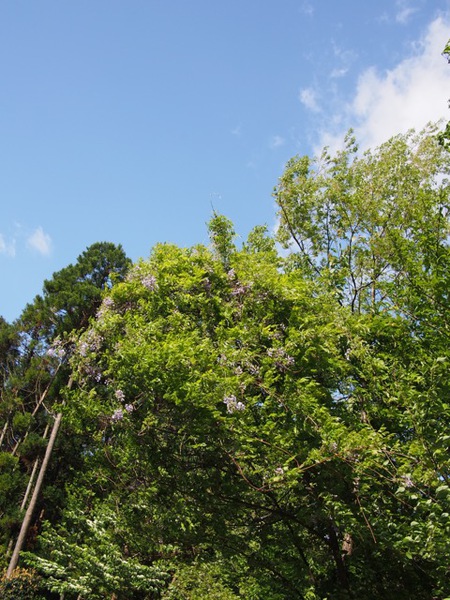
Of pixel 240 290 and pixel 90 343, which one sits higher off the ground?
pixel 240 290

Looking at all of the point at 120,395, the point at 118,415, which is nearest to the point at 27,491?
the point at 118,415

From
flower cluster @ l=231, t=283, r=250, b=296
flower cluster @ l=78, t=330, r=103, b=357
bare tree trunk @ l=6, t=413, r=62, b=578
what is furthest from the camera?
bare tree trunk @ l=6, t=413, r=62, b=578

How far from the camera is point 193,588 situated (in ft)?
41.7

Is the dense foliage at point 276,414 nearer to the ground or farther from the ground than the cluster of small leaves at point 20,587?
farther from the ground


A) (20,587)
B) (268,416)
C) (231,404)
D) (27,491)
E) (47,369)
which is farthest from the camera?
(47,369)

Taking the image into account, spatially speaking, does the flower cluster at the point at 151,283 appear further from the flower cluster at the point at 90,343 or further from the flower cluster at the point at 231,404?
the flower cluster at the point at 231,404

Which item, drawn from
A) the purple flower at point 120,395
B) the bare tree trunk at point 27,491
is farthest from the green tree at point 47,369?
the purple flower at point 120,395

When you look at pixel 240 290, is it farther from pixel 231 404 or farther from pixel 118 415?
pixel 118 415

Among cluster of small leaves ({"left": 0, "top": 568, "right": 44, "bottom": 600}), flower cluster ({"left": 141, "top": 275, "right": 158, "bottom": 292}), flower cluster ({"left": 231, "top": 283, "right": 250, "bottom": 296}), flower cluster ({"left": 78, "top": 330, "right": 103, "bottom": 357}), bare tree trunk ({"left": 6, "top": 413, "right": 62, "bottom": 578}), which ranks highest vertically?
flower cluster ({"left": 231, "top": 283, "right": 250, "bottom": 296})

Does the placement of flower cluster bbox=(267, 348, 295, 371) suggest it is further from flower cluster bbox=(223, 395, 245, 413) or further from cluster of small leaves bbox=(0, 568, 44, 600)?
cluster of small leaves bbox=(0, 568, 44, 600)

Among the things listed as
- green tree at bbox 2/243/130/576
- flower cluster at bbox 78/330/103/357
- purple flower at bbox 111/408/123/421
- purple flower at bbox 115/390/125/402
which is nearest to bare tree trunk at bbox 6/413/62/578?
green tree at bbox 2/243/130/576

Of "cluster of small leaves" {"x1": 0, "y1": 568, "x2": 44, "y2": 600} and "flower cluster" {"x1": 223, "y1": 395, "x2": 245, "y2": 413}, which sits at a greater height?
"flower cluster" {"x1": 223, "y1": 395, "x2": 245, "y2": 413}

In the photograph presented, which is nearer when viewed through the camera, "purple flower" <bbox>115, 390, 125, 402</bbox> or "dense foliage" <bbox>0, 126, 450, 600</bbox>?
"dense foliage" <bbox>0, 126, 450, 600</bbox>

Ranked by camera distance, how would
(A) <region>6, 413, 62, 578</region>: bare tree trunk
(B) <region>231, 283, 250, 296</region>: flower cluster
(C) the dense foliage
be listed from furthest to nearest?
(A) <region>6, 413, 62, 578</region>: bare tree trunk < (B) <region>231, 283, 250, 296</region>: flower cluster < (C) the dense foliage
